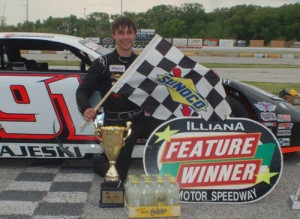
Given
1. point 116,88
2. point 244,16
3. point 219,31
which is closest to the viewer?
point 116,88

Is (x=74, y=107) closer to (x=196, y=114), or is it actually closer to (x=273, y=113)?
(x=196, y=114)

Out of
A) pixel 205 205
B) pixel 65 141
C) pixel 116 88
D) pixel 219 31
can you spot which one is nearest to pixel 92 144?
pixel 65 141

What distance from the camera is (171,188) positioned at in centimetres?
348

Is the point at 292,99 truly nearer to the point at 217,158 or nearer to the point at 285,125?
the point at 285,125

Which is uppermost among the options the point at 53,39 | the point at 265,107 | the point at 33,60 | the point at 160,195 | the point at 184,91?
the point at 53,39

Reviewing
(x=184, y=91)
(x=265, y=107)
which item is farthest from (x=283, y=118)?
(x=184, y=91)

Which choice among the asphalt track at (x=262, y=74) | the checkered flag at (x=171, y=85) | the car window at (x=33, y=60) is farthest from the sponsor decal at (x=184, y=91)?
the asphalt track at (x=262, y=74)

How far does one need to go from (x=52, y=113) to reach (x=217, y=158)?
1.67m

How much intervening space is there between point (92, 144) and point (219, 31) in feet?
251

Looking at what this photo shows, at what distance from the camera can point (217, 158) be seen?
3881mm

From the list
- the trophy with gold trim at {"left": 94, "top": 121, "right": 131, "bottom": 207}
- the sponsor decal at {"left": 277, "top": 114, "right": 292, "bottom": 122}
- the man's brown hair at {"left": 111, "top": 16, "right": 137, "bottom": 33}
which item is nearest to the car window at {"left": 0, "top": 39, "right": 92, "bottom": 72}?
the man's brown hair at {"left": 111, "top": 16, "right": 137, "bottom": 33}

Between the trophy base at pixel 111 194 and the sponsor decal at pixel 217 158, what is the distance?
1.11 feet

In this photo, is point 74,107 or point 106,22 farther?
point 106,22

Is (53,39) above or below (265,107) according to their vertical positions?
above
